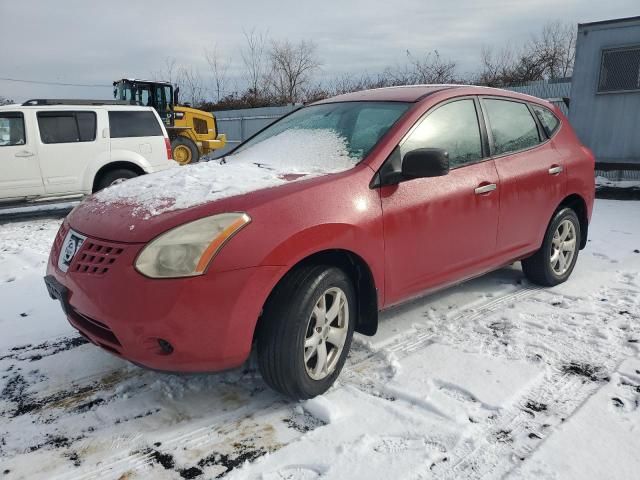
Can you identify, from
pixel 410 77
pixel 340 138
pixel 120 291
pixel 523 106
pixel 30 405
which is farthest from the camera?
pixel 410 77

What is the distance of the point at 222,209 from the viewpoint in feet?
7.69

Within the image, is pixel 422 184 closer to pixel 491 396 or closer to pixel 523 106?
pixel 491 396

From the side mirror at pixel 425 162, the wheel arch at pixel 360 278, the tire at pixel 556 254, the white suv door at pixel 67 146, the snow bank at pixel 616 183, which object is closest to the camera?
the wheel arch at pixel 360 278

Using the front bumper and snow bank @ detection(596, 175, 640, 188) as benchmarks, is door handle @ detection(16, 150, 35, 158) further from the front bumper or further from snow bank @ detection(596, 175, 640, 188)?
snow bank @ detection(596, 175, 640, 188)

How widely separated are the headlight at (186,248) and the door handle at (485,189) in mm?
1768

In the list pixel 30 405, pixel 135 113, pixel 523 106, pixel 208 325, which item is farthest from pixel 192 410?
pixel 135 113

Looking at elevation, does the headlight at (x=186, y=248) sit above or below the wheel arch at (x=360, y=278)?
above

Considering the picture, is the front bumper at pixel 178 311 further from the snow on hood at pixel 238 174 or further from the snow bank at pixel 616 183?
the snow bank at pixel 616 183

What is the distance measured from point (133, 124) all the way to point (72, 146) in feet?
3.73

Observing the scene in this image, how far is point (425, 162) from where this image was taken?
110 inches

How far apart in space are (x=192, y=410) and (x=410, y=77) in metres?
20.8

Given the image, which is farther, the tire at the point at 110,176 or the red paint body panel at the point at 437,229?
the tire at the point at 110,176

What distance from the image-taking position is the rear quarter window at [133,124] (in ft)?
29.0

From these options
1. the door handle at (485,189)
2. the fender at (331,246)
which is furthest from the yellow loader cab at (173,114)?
the fender at (331,246)
